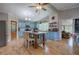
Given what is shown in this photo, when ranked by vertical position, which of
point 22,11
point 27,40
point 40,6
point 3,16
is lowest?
point 27,40

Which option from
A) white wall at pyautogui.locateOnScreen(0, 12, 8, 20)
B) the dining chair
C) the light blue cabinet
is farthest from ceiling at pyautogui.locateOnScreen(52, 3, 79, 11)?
white wall at pyautogui.locateOnScreen(0, 12, 8, 20)

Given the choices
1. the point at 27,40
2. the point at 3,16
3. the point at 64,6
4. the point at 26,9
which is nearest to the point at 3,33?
the point at 3,16

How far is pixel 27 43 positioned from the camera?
247 centimetres

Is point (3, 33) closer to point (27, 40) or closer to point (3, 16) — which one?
point (3, 16)

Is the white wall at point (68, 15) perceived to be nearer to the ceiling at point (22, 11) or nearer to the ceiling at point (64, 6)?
the ceiling at point (64, 6)

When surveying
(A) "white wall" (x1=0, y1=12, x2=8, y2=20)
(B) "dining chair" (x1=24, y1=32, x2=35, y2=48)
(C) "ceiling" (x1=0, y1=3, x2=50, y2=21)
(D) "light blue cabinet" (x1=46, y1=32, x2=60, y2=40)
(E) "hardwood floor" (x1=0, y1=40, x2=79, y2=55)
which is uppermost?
(C) "ceiling" (x1=0, y1=3, x2=50, y2=21)

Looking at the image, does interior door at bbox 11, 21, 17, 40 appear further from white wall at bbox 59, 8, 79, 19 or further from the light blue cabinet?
white wall at bbox 59, 8, 79, 19

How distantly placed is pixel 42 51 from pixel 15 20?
0.84 metres

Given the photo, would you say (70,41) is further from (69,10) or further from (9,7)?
(9,7)

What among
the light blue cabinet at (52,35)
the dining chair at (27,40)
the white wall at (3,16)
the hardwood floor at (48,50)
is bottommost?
the hardwood floor at (48,50)

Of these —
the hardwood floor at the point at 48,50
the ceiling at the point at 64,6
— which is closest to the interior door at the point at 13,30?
the hardwood floor at the point at 48,50

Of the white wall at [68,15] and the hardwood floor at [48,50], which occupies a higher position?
the white wall at [68,15]
